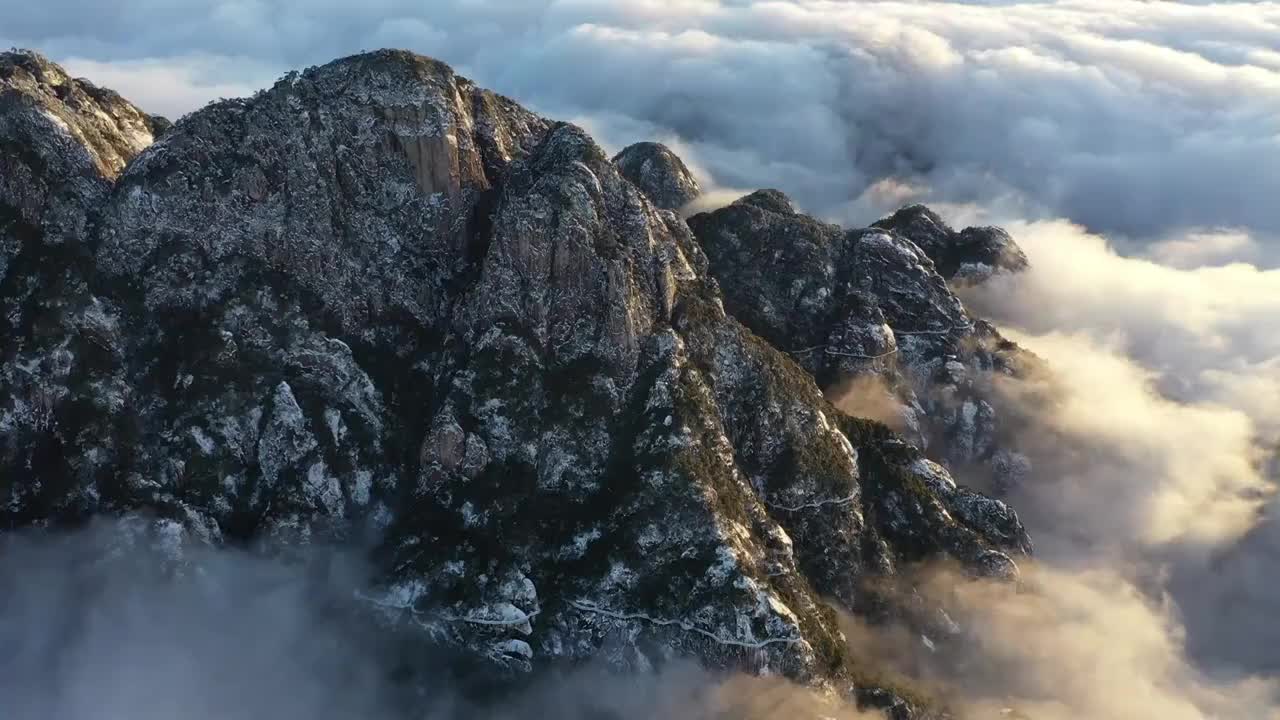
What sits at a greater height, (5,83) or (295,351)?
(5,83)

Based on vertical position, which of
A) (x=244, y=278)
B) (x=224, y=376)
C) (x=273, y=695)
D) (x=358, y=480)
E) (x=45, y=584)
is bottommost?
(x=273, y=695)

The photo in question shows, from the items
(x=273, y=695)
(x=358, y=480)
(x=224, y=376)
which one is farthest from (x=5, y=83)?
(x=273, y=695)

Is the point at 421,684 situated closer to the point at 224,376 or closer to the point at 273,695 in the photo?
the point at 273,695

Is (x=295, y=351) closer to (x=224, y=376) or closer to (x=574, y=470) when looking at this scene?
(x=224, y=376)

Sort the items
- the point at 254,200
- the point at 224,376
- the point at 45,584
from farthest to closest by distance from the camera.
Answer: the point at 254,200, the point at 224,376, the point at 45,584

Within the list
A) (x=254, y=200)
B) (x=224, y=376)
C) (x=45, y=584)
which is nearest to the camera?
(x=45, y=584)

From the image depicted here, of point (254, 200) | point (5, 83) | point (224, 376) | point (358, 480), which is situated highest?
point (5, 83)

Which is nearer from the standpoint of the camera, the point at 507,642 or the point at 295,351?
the point at 507,642

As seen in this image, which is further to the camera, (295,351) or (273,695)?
(295,351)

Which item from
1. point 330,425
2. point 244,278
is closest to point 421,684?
point 330,425
